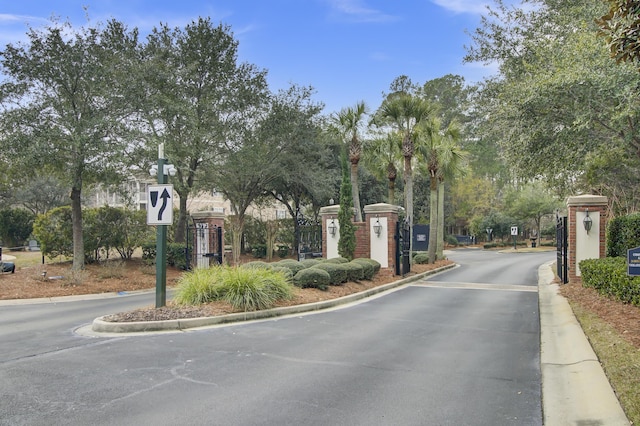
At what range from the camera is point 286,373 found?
5625 millimetres

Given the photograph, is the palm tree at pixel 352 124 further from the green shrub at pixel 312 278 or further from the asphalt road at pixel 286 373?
the asphalt road at pixel 286 373

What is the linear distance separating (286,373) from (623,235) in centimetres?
1074

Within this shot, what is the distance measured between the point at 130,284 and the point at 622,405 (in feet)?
47.1

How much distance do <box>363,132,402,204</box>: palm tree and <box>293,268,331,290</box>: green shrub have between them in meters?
12.9

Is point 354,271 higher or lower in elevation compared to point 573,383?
higher

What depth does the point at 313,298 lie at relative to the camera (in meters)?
11.3

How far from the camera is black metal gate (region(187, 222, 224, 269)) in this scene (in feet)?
61.2

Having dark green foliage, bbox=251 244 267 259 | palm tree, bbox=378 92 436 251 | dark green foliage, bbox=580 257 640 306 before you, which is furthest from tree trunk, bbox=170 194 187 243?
dark green foliage, bbox=580 257 640 306

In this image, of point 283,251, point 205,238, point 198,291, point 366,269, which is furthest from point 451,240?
point 198,291

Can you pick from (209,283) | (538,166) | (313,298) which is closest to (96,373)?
(209,283)

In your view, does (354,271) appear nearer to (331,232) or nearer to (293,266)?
(293,266)

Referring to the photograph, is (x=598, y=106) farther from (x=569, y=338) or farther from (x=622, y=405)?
(x=622, y=405)

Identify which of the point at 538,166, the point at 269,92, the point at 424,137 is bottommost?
the point at 538,166

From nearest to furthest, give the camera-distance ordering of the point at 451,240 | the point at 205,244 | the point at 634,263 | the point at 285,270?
1. the point at 634,263
2. the point at 285,270
3. the point at 205,244
4. the point at 451,240
